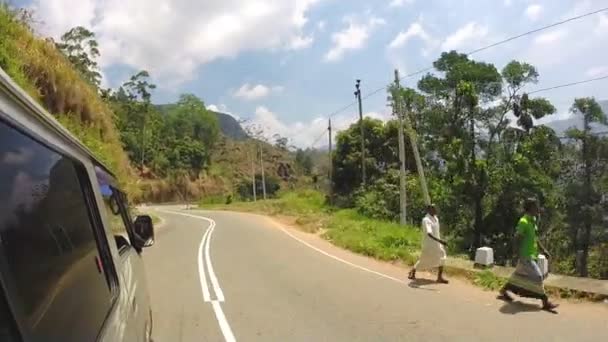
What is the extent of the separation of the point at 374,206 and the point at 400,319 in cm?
2891

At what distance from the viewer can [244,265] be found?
1540 centimetres

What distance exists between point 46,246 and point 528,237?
28.9 feet

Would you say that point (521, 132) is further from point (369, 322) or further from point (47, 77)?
point (369, 322)

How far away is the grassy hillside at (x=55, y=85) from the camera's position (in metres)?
14.7

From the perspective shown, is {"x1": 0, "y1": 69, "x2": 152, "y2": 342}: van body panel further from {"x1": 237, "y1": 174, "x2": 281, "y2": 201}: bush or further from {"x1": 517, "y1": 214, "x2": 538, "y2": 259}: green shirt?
{"x1": 237, "y1": 174, "x2": 281, "y2": 201}: bush

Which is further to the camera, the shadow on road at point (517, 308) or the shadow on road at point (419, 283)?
the shadow on road at point (419, 283)

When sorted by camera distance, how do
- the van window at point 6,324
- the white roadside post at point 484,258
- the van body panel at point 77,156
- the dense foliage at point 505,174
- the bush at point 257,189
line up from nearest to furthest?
the van window at point 6,324
the van body panel at point 77,156
the white roadside post at point 484,258
the dense foliage at point 505,174
the bush at point 257,189

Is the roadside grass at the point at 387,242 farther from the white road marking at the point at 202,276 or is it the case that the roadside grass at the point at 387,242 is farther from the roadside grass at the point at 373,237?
the white road marking at the point at 202,276

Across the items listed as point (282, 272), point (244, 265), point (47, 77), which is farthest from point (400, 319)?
point (47, 77)

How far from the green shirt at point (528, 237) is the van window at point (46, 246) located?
8201 mm

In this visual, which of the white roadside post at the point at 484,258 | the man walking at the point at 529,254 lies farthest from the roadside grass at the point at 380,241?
the man walking at the point at 529,254

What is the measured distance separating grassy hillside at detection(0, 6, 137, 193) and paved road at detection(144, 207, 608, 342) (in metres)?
4.02

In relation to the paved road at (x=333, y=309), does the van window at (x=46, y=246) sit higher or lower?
higher

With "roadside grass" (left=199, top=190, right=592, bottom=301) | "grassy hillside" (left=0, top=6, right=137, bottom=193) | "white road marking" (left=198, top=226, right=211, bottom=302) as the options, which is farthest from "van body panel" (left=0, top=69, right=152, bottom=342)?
"grassy hillside" (left=0, top=6, right=137, bottom=193)
